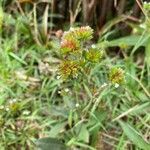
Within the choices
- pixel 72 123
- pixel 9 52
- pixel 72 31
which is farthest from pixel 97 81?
pixel 9 52

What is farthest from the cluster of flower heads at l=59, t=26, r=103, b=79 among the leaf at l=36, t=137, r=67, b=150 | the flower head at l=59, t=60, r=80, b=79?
the leaf at l=36, t=137, r=67, b=150

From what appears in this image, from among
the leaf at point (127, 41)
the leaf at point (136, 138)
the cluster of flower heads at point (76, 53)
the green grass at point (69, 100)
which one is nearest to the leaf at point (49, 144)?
the green grass at point (69, 100)

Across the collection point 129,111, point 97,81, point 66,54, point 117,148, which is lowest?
point 117,148

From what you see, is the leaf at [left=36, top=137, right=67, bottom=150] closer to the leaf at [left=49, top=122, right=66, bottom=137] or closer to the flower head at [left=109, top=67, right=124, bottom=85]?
the leaf at [left=49, top=122, right=66, bottom=137]

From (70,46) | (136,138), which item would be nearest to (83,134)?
(136,138)

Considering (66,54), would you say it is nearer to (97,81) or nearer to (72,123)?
(97,81)

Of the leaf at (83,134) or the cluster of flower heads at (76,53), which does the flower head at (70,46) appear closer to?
the cluster of flower heads at (76,53)

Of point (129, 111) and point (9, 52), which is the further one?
point (9, 52)

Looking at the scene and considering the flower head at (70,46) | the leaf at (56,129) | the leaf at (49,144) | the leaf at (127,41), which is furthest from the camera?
the leaf at (127,41)
